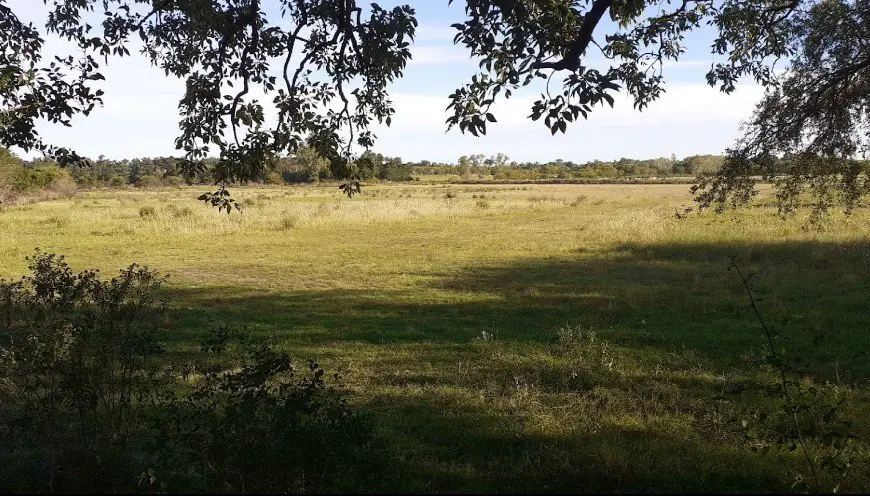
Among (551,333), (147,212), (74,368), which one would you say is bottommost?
(551,333)

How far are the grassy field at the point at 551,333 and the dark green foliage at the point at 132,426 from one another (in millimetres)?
737

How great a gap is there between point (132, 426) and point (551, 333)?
663 centimetres

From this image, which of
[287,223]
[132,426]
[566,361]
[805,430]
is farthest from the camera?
[287,223]

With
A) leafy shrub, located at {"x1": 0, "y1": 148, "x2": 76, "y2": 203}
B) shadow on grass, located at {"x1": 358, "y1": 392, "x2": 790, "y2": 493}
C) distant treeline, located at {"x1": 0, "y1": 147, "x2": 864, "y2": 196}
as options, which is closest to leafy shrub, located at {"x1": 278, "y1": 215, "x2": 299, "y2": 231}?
distant treeline, located at {"x1": 0, "y1": 147, "x2": 864, "y2": 196}

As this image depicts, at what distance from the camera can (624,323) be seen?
34.7ft

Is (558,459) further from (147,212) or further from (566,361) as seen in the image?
(147,212)

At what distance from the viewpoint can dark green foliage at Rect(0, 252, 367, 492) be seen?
3877 mm

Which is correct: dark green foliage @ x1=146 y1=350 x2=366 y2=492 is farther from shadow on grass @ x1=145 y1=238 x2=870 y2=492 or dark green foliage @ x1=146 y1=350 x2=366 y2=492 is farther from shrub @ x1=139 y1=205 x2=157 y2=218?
shrub @ x1=139 y1=205 x2=157 y2=218

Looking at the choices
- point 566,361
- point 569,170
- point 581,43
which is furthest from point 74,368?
point 569,170

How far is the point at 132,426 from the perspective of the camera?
197 inches

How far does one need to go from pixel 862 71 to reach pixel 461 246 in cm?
1639

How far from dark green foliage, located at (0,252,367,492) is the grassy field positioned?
737 millimetres

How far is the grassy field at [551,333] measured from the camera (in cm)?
484

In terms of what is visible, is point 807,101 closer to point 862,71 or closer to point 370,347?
point 862,71
